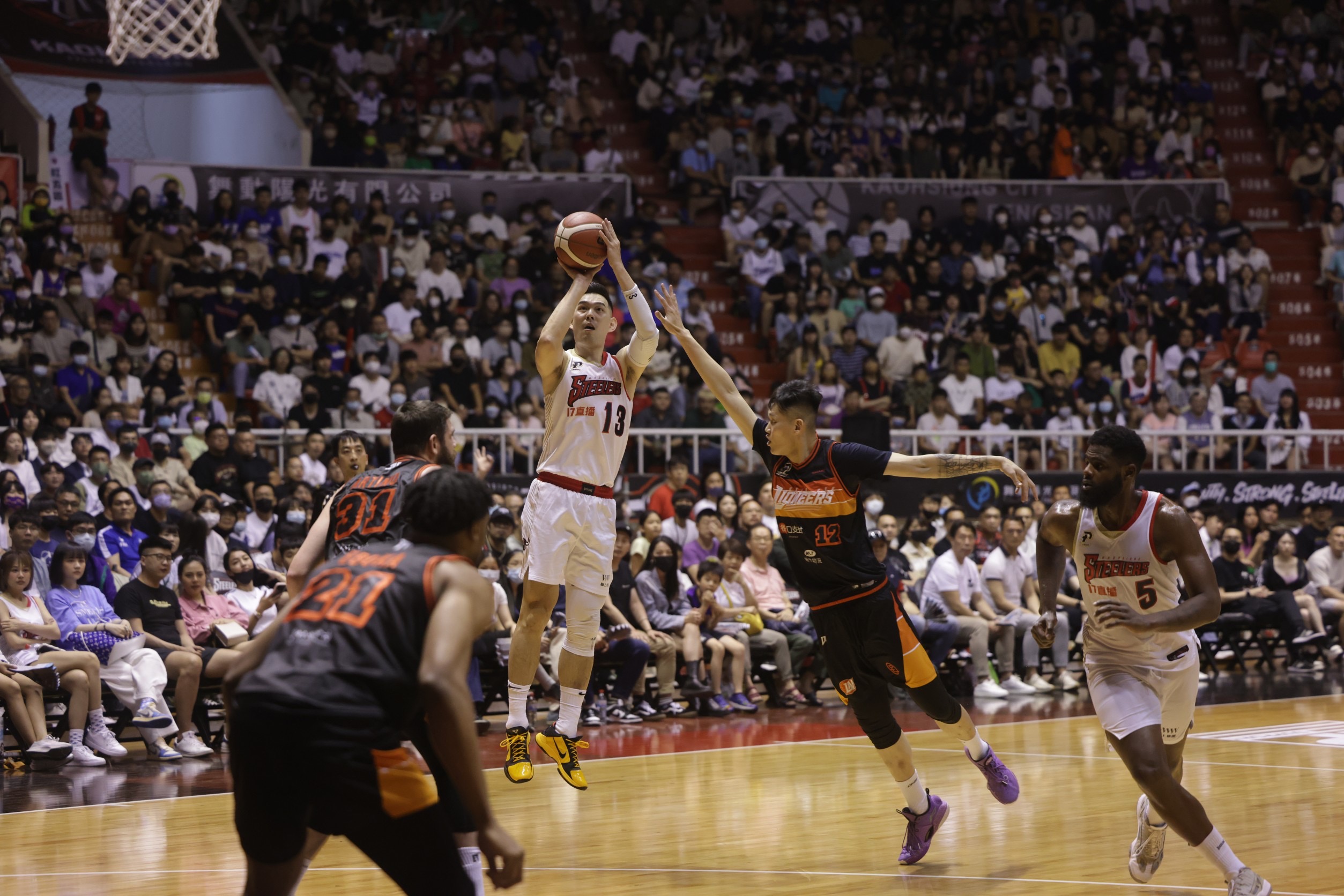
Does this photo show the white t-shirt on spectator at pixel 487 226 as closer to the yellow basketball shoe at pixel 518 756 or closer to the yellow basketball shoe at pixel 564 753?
the yellow basketball shoe at pixel 518 756

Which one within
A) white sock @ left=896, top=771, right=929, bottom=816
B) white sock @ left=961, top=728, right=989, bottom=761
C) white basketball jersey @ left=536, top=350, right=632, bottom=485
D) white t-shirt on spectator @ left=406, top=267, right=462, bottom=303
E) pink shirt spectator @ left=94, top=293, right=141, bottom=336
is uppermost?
white t-shirt on spectator @ left=406, top=267, right=462, bottom=303

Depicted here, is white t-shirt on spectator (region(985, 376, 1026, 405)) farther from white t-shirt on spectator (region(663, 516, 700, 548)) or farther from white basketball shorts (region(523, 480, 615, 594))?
white basketball shorts (region(523, 480, 615, 594))

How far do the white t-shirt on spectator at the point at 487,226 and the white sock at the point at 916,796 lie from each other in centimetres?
1292

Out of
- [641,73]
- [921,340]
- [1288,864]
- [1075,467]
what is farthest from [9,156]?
[1288,864]

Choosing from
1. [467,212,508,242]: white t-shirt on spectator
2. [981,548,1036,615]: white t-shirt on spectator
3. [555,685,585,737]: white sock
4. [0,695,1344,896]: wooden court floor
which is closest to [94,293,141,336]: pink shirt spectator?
[467,212,508,242]: white t-shirt on spectator

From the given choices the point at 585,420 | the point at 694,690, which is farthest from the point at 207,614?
the point at 585,420

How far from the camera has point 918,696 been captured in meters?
7.11

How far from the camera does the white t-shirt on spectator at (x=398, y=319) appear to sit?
17.0 metres

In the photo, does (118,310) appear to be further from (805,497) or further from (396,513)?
(396,513)

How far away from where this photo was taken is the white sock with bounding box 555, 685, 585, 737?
7.60 metres

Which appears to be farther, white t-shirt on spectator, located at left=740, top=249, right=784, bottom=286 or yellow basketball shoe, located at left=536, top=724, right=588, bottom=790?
white t-shirt on spectator, located at left=740, top=249, right=784, bottom=286

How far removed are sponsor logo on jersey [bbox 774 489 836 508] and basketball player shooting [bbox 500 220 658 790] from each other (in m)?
1.02

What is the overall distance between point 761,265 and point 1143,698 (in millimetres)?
14397

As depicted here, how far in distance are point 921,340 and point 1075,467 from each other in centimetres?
268
